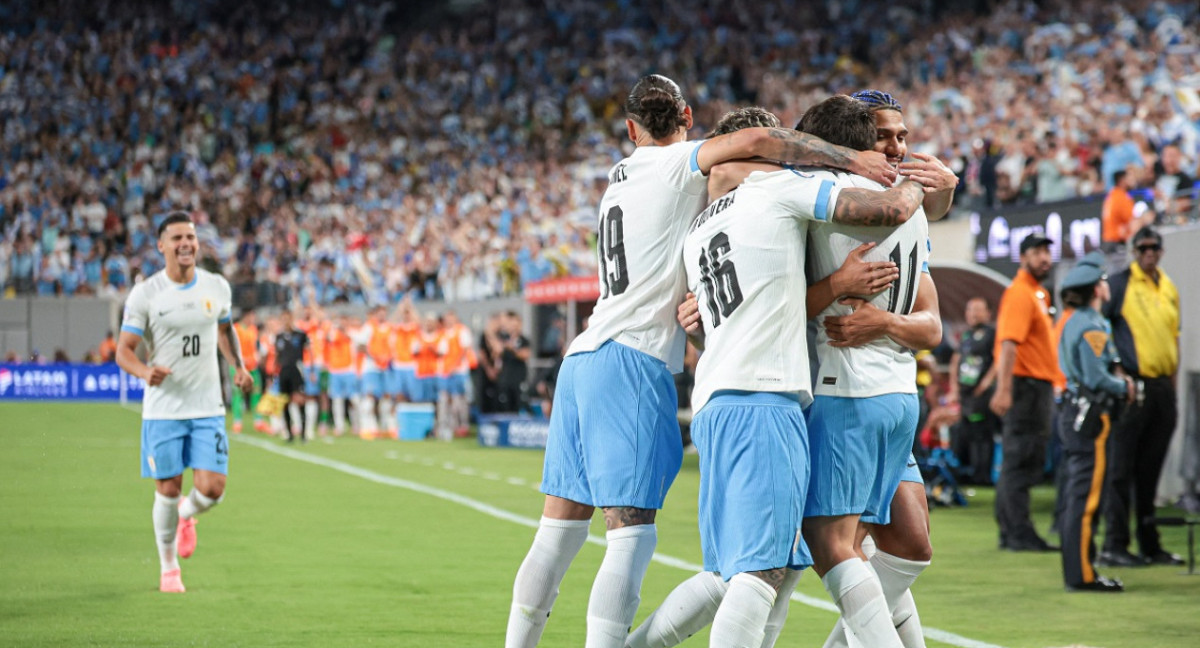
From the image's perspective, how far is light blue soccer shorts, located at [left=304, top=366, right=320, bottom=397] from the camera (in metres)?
25.9

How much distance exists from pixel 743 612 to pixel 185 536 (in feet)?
19.9

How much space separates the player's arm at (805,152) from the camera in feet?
15.8

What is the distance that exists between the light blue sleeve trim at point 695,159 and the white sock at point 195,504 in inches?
213

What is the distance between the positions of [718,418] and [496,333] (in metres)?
21.4

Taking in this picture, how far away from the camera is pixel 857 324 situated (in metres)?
4.88

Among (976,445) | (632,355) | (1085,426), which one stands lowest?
(976,445)

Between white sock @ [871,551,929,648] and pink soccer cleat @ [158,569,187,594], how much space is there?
5170mm

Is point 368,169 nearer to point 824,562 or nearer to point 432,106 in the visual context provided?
point 432,106

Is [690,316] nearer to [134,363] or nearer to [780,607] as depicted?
[780,607]

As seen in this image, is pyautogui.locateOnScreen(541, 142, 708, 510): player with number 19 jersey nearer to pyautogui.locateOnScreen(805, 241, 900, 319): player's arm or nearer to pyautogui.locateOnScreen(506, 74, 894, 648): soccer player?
pyautogui.locateOnScreen(506, 74, 894, 648): soccer player

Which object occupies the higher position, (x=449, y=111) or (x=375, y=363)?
(x=449, y=111)

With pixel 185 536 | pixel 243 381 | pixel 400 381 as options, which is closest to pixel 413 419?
pixel 400 381

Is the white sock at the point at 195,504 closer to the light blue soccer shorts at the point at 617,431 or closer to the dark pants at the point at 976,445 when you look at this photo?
the light blue soccer shorts at the point at 617,431

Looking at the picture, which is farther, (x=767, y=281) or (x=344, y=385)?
(x=344, y=385)
